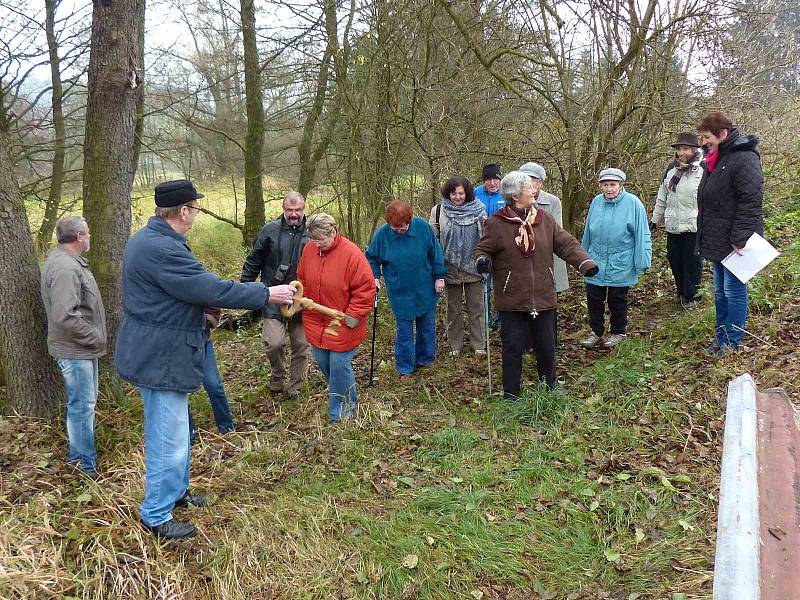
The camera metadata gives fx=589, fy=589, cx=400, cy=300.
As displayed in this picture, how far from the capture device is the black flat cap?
3.27m

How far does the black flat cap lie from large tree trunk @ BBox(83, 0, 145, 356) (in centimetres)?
225

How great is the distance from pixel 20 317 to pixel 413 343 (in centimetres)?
346

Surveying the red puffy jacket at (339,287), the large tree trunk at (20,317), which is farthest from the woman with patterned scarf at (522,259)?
the large tree trunk at (20,317)

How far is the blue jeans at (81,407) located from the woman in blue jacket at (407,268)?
2.57m

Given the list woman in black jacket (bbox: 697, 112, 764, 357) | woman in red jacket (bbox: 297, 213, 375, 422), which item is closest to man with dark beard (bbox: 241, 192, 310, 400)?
woman in red jacket (bbox: 297, 213, 375, 422)

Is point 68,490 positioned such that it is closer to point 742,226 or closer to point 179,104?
point 742,226

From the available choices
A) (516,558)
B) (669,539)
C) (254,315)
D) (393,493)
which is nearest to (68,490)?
(393,493)

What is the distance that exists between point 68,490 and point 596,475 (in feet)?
11.8

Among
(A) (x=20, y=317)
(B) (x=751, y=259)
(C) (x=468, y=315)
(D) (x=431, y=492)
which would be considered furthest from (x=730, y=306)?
(A) (x=20, y=317)

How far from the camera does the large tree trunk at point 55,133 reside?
924 cm

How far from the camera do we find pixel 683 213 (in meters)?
6.26

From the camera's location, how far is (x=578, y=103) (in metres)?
7.47

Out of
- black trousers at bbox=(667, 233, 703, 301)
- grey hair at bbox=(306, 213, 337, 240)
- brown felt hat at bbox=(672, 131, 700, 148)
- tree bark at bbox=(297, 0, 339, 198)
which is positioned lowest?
black trousers at bbox=(667, 233, 703, 301)

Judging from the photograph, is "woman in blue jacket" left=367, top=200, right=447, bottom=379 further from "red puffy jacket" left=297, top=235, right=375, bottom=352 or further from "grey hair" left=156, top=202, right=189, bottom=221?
"grey hair" left=156, top=202, right=189, bottom=221
